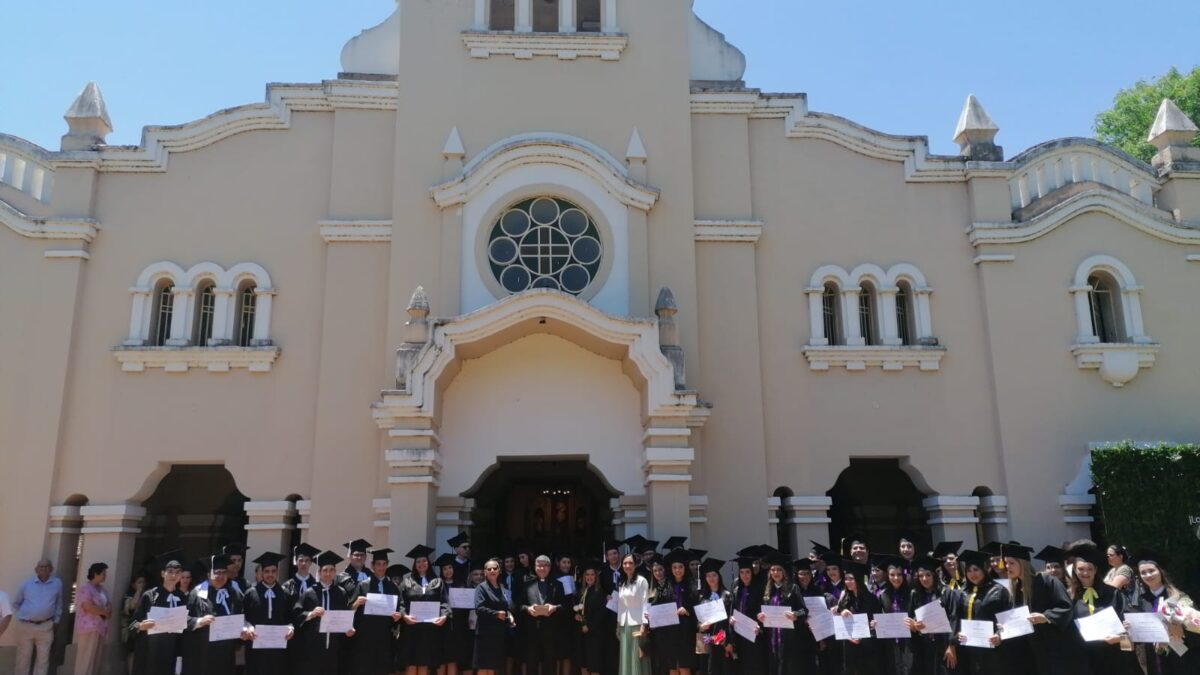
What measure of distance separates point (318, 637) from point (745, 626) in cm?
525

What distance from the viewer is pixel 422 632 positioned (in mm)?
11812

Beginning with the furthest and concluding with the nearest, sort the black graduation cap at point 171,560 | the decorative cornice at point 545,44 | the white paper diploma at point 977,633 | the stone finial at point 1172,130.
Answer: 1. the stone finial at point 1172,130
2. the decorative cornice at point 545,44
3. the black graduation cap at point 171,560
4. the white paper diploma at point 977,633

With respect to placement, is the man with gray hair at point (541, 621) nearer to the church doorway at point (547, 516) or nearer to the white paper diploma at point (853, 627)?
the white paper diploma at point (853, 627)

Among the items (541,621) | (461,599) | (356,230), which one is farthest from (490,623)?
(356,230)

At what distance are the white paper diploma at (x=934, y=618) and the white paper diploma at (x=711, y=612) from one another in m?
2.28

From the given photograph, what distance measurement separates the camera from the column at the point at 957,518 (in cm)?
1539

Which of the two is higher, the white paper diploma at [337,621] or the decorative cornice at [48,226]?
the decorative cornice at [48,226]

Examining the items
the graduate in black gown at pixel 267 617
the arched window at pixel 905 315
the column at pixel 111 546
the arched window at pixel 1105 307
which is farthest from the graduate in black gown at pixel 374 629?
the arched window at pixel 1105 307

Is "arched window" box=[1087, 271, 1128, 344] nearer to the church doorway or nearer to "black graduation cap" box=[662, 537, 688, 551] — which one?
"black graduation cap" box=[662, 537, 688, 551]

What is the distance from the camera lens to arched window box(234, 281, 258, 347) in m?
15.8

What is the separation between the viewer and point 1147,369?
16.0m

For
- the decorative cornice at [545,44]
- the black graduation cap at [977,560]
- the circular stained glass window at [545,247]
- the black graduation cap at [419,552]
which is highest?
the decorative cornice at [545,44]

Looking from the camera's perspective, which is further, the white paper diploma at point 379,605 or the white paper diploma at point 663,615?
the white paper diploma at point 379,605

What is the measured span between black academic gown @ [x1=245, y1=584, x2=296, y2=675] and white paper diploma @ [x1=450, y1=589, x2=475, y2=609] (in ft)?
6.40
